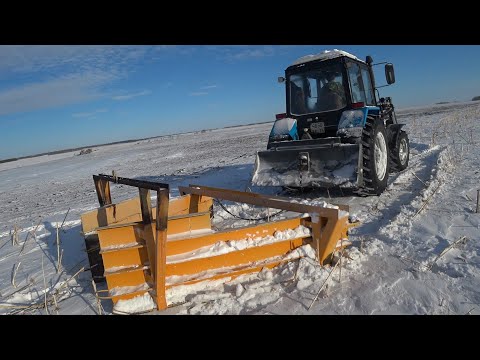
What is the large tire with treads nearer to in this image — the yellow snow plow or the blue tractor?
the blue tractor

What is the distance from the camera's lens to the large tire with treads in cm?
551

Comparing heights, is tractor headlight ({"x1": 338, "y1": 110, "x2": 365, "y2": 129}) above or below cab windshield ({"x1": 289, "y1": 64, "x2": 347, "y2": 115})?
below

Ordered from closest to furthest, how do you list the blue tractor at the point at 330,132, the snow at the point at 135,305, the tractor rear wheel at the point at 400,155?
the snow at the point at 135,305
the blue tractor at the point at 330,132
the tractor rear wheel at the point at 400,155

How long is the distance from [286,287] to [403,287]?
95cm

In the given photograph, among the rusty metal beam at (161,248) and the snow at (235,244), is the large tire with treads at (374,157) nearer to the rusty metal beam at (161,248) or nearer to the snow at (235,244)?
the snow at (235,244)

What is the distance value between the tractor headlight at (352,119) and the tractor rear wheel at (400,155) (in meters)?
2.14

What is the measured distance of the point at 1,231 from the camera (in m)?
6.39

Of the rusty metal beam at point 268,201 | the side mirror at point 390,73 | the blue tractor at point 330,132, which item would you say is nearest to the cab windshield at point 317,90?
the blue tractor at point 330,132

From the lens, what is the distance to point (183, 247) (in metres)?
3.10

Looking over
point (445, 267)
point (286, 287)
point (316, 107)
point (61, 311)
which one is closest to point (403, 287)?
point (445, 267)

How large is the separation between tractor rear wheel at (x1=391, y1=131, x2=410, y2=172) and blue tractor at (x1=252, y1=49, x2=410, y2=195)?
23 millimetres

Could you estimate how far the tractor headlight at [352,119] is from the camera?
5594 millimetres

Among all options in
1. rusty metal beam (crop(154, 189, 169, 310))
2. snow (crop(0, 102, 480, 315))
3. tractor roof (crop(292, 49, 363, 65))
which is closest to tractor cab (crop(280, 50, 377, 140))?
tractor roof (crop(292, 49, 363, 65))

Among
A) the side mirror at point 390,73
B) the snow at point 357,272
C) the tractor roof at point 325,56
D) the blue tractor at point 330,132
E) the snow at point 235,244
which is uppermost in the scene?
the tractor roof at point 325,56
